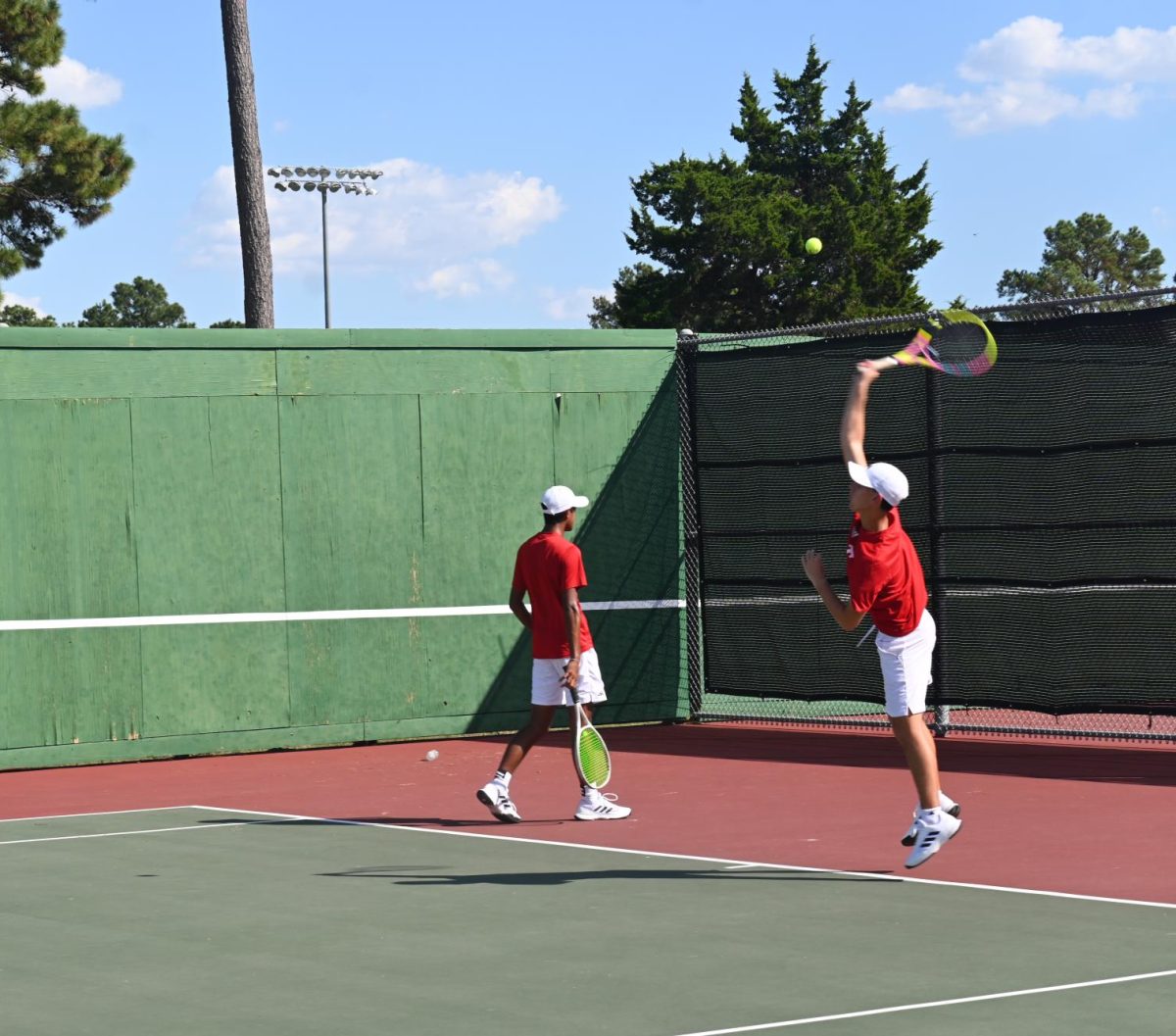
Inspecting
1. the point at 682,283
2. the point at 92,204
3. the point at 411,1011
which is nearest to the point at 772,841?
the point at 411,1011

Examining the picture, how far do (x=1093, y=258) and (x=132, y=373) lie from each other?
360ft

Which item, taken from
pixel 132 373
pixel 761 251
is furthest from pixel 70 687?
pixel 761 251

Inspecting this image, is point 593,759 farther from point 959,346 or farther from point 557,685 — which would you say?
point 959,346

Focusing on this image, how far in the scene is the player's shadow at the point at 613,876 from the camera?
30.8 feet

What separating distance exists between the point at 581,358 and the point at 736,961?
32.7 feet

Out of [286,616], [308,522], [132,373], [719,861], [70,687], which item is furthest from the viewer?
[308,522]

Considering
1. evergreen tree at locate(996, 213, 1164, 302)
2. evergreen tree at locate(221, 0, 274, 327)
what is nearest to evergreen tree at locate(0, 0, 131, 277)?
evergreen tree at locate(221, 0, 274, 327)

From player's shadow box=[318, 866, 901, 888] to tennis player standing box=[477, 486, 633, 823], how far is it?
5.31ft

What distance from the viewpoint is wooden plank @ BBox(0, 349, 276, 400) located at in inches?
594

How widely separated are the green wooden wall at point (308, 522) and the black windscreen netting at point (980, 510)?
2.58 ft

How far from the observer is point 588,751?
1143 centimetres

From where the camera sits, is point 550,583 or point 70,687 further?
point 70,687

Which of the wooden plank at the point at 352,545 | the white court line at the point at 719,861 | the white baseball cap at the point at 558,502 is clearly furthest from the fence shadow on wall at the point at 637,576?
the white baseball cap at the point at 558,502

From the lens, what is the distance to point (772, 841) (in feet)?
35.0
